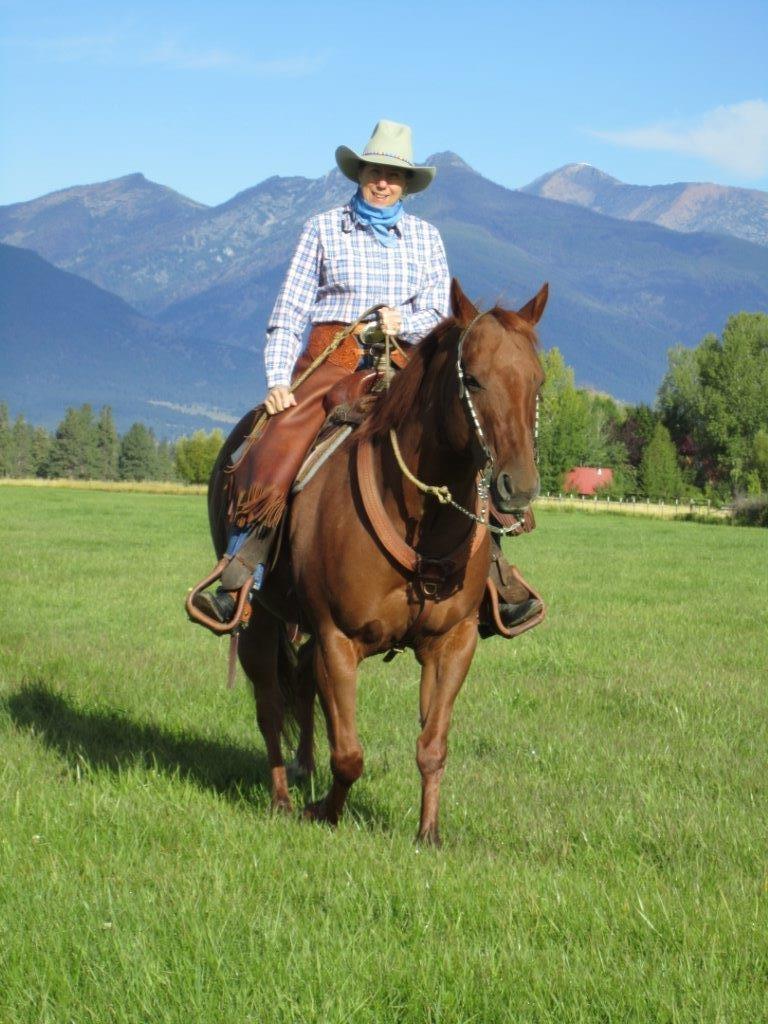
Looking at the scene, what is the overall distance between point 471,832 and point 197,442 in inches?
5644

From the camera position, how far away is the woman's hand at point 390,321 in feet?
22.1

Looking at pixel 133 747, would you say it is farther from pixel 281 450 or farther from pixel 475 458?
pixel 475 458

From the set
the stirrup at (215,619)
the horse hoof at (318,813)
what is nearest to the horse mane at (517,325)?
the stirrup at (215,619)

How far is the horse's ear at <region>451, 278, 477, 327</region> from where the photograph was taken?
218 inches

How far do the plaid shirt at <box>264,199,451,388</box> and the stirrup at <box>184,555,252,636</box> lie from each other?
106 cm

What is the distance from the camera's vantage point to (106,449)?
167500 mm

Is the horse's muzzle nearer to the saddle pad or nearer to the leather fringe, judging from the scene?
the saddle pad

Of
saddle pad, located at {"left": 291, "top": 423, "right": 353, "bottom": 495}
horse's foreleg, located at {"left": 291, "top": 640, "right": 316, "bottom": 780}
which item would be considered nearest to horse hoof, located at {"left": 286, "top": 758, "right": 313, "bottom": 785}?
horse's foreleg, located at {"left": 291, "top": 640, "right": 316, "bottom": 780}

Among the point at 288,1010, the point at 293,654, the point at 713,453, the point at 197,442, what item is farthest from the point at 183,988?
the point at 197,442

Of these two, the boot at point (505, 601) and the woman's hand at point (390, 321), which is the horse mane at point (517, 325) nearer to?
the woman's hand at point (390, 321)

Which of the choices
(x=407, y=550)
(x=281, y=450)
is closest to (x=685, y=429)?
(x=281, y=450)

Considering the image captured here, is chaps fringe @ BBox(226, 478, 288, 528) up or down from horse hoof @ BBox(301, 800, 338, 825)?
up

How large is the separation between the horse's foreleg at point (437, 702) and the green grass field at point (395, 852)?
0.72 feet

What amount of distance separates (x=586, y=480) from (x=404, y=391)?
118568 millimetres
